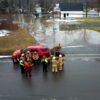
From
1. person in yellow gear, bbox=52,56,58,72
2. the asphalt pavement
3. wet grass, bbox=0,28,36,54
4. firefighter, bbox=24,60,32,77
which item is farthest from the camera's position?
wet grass, bbox=0,28,36,54

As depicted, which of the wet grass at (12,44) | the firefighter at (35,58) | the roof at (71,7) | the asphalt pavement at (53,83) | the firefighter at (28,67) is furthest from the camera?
the roof at (71,7)

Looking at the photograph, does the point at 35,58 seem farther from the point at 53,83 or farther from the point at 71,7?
the point at 71,7

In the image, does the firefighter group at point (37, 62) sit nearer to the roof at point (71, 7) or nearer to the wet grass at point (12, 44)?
the wet grass at point (12, 44)

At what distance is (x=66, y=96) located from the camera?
40.2 feet

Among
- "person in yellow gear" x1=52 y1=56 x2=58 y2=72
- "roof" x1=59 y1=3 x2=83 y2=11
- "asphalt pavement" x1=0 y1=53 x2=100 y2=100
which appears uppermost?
"roof" x1=59 y1=3 x2=83 y2=11

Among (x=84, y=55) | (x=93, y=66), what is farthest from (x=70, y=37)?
(x=93, y=66)

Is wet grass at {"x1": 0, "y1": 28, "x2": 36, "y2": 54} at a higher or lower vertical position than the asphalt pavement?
higher

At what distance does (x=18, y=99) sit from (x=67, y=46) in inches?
555

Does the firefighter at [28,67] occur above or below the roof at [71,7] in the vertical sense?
below

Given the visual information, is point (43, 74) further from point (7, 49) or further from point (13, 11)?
point (13, 11)

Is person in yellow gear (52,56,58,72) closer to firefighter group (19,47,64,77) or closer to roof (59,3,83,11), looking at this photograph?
firefighter group (19,47,64,77)

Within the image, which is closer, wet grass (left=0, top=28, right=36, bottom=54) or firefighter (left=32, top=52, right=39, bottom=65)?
firefighter (left=32, top=52, right=39, bottom=65)

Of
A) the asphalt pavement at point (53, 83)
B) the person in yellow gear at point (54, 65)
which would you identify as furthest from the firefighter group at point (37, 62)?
the asphalt pavement at point (53, 83)

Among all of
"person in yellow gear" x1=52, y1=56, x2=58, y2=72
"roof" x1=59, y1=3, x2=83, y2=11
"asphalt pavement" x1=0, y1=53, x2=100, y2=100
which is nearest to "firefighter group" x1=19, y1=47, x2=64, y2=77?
"person in yellow gear" x1=52, y1=56, x2=58, y2=72
